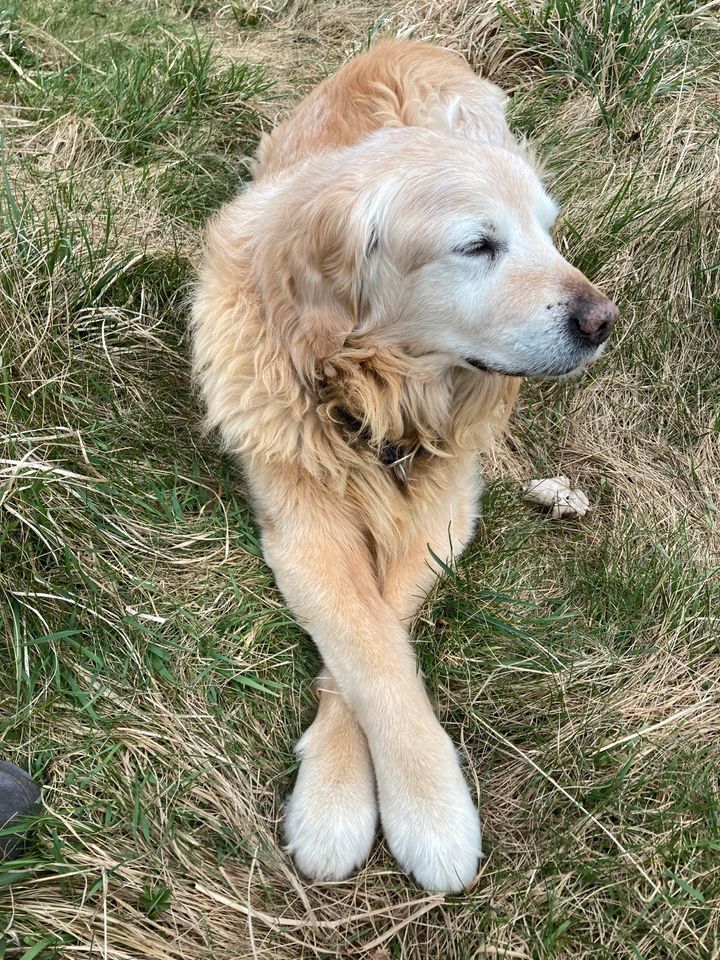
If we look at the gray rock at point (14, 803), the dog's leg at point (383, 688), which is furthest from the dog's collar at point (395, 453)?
the gray rock at point (14, 803)

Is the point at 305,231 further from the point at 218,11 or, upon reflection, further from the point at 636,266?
the point at 218,11

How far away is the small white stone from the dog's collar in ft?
2.09

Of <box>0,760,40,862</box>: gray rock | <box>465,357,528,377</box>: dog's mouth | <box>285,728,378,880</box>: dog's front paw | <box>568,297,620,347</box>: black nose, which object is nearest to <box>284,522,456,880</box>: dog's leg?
<box>285,728,378,880</box>: dog's front paw

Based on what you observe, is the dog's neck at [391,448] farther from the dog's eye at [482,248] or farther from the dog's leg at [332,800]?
the dog's leg at [332,800]

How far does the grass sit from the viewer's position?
2.03m

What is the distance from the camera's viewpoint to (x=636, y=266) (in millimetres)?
3545

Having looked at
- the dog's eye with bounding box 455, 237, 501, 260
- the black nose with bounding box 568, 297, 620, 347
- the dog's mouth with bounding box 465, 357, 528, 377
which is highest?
the dog's eye with bounding box 455, 237, 501, 260

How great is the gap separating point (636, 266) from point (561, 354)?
1527 millimetres

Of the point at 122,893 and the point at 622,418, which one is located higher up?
the point at 622,418

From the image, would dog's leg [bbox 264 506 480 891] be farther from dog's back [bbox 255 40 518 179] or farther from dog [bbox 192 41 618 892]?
dog's back [bbox 255 40 518 179]

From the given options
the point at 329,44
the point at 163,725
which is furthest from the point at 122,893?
the point at 329,44

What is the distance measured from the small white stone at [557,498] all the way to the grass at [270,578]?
0.07 metres

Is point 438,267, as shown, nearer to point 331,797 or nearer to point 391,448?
point 391,448

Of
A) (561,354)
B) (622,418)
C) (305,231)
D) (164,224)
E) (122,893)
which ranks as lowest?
(122,893)
